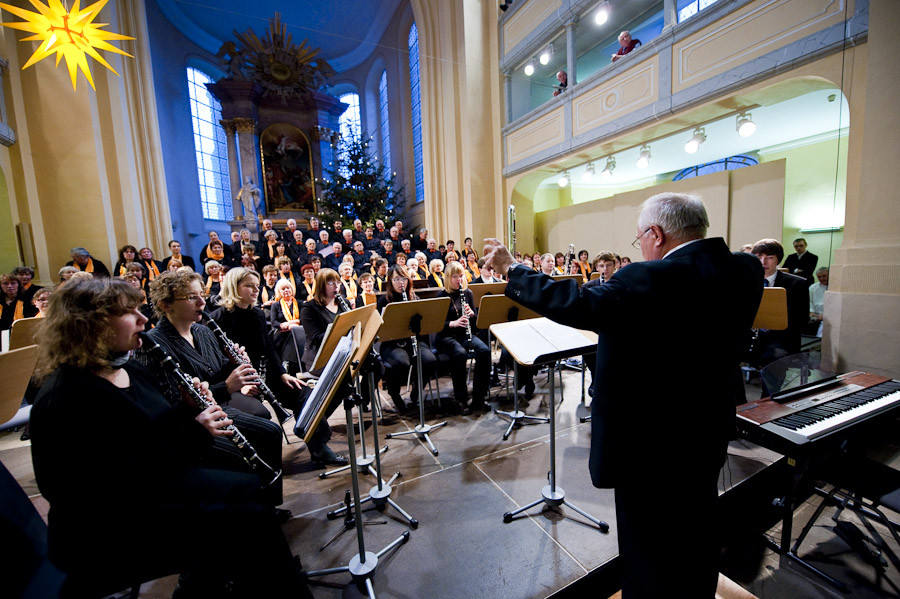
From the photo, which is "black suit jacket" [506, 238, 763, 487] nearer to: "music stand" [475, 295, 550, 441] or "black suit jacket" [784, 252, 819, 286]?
"music stand" [475, 295, 550, 441]

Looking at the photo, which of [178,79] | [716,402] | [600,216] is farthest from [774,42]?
[178,79]

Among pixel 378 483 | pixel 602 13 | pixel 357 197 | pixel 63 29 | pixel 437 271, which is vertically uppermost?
pixel 602 13

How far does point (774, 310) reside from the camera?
324cm

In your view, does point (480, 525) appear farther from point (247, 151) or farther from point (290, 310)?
point (247, 151)

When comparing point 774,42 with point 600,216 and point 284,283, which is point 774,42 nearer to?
point 600,216

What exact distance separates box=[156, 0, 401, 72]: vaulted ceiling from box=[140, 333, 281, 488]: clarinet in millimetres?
14207

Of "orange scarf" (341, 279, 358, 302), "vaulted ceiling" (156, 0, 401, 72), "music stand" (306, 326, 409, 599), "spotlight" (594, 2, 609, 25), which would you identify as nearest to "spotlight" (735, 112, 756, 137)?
"spotlight" (594, 2, 609, 25)

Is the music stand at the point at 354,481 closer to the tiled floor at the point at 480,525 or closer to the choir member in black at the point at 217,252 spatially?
the tiled floor at the point at 480,525

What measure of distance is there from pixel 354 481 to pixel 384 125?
17.2 meters

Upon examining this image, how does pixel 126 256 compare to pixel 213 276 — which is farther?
pixel 126 256

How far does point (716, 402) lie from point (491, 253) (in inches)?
36.9

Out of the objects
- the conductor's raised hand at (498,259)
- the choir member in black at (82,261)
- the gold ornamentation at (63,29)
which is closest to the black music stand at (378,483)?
the conductor's raised hand at (498,259)

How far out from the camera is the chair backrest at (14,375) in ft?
6.79

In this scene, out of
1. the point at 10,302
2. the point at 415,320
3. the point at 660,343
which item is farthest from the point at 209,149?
the point at 660,343
